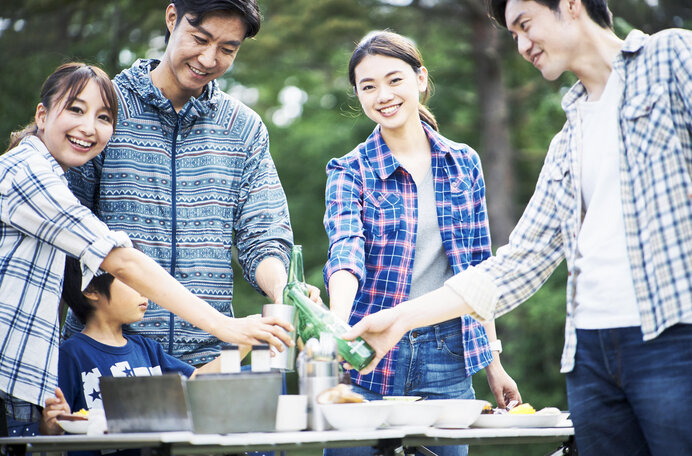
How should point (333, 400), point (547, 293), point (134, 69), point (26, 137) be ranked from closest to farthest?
1. point (333, 400)
2. point (26, 137)
3. point (134, 69)
4. point (547, 293)

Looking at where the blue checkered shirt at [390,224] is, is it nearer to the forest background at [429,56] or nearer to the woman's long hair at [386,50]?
the woman's long hair at [386,50]

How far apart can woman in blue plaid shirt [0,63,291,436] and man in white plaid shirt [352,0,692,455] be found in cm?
86

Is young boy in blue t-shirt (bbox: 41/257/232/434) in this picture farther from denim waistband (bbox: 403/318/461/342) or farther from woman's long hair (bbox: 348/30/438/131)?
woman's long hair (bbox: 348/30/438/131)

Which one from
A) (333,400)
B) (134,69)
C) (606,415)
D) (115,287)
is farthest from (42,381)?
(606,415)

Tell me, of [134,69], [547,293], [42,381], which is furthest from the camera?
[547,293]

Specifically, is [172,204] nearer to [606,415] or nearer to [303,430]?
[303,430]

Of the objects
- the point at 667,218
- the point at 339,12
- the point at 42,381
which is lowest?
the point at 42,381

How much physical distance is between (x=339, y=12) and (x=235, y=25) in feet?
25.0

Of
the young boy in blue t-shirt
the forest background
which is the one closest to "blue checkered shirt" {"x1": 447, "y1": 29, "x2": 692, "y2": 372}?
the young boy in blue t-shirt

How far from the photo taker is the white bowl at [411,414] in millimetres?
2266

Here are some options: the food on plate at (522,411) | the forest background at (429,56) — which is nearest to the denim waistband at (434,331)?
the food on plate at (522,411)

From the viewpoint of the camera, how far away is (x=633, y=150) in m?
2.03

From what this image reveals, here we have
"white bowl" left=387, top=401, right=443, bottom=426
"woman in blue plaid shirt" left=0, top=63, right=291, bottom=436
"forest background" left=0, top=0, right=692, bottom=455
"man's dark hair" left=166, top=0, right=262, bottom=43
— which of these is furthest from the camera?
"forest background" left=0, top=0, right=692, bottom=455

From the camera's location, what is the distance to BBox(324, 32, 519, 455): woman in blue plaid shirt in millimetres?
2918
